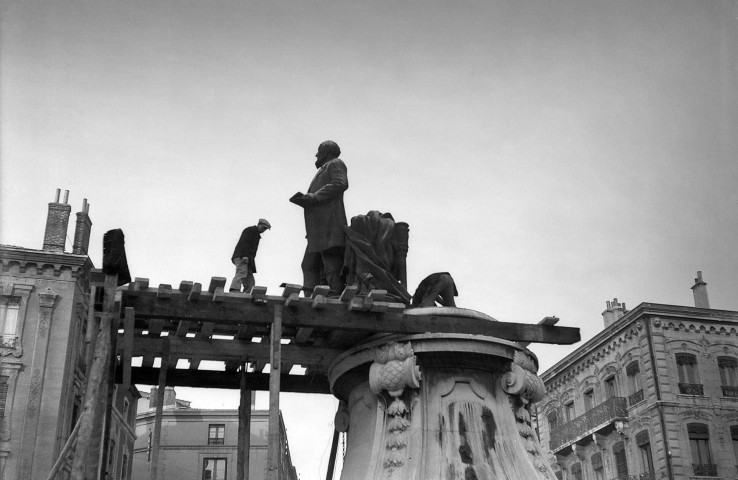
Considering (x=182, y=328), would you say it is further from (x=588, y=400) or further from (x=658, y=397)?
(x=588, y=400)

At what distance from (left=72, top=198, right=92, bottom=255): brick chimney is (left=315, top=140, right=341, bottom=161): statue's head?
27.0 metres

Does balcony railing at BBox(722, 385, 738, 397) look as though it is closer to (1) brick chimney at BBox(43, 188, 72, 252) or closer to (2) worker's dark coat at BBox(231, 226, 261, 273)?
(1) brick chimney at BBox(43, 188, 72, 252)

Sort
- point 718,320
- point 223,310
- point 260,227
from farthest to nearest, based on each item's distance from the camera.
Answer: point 718,320 → point 260,227 → point 223,310

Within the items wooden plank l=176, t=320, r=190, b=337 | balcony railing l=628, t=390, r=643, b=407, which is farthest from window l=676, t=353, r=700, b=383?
wooden plank l=176, t=320, r=190, b=337

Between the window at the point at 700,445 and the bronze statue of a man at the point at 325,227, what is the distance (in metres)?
30.4

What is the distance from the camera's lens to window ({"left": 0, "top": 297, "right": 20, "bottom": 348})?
120 ft

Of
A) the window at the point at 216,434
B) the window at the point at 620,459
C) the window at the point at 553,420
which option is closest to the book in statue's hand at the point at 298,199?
the window at the point at 620,459

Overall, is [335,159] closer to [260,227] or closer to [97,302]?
[260,227]

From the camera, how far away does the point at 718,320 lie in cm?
4353

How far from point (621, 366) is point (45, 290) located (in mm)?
26424

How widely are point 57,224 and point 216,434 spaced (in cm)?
2434

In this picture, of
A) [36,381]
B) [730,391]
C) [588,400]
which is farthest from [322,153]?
[588,400]

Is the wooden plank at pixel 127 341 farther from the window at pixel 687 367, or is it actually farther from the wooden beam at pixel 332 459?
the window at pixel 687 367

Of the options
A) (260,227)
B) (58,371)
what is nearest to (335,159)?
(260,227)
